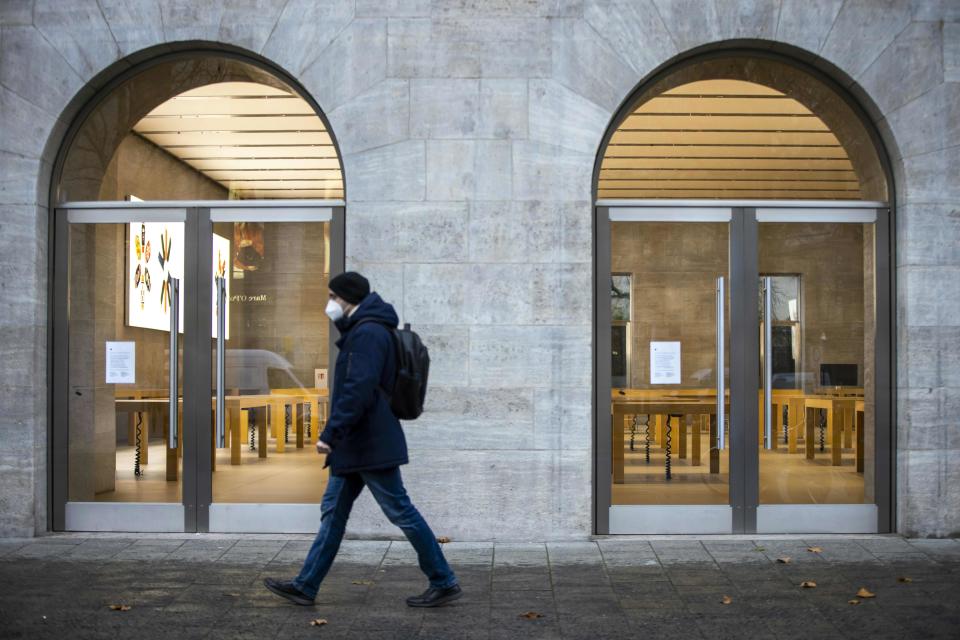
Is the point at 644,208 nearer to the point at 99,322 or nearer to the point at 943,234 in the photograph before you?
the point at 943,234

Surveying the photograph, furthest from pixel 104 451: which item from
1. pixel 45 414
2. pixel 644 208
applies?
pixel 644 208

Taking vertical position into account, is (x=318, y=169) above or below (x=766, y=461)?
above

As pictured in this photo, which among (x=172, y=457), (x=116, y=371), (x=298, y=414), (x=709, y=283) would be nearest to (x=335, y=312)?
(x=298, y=414)

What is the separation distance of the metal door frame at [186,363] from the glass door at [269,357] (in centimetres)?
5

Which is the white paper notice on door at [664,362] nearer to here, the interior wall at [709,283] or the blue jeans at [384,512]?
the interior wall at [709,283]

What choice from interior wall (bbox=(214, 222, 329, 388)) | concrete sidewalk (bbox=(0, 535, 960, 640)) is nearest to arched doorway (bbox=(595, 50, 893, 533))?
concrete sidewalk (bbox=(0, 535, 960, 640))

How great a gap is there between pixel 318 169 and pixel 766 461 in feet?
14.9

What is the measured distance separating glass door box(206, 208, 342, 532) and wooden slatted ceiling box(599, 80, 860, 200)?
262 cm

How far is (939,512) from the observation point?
8.98 m

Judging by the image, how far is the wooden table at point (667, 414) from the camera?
9.20m

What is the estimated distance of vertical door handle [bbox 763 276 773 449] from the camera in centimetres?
922

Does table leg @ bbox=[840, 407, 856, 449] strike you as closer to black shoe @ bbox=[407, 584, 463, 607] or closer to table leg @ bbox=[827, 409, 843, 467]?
table leg @ bbox=[827, 409, 843, 467]

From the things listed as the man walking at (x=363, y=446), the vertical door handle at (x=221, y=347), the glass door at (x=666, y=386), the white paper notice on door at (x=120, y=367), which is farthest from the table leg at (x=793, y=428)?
the white paper notice on door at (x=120, y=367)

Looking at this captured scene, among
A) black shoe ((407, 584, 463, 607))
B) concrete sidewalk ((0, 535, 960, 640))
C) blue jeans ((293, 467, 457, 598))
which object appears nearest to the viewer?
concrete sidewalk ((0, 535, 960, 640))
